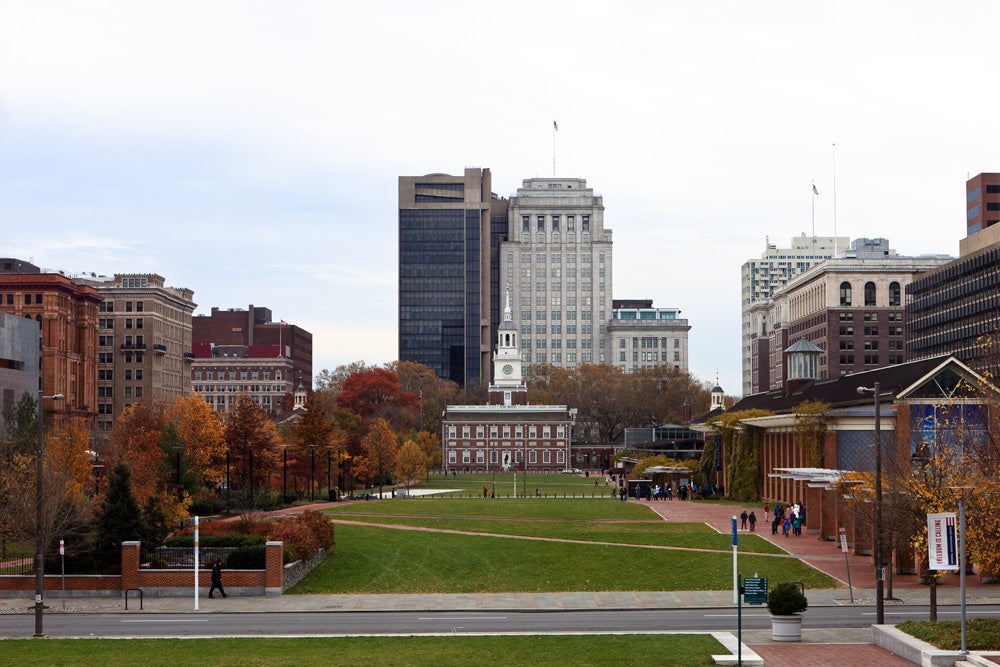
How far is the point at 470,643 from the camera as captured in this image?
35.4 metres

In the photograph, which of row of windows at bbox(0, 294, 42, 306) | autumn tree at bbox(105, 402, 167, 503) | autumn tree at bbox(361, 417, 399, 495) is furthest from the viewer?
row of windows at bbox(0, 294, 42, 306)

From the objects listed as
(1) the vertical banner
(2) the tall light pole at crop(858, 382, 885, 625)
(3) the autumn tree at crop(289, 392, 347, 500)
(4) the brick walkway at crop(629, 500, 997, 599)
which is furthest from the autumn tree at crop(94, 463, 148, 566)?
(3) the autumn tree at crop(289, 392, 347, 500)

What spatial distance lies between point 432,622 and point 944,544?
1767 centimetres

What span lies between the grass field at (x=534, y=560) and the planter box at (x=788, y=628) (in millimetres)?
14319

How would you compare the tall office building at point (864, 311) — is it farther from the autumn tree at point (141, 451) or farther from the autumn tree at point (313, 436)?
the autumn tree at point (141, 451)

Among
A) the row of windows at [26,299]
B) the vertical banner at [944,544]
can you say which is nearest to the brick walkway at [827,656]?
the vertical banner at [944,544]

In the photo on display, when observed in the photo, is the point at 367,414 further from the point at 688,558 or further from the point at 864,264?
the point at 688,558

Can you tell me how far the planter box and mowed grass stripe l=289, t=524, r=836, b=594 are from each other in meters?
14.2

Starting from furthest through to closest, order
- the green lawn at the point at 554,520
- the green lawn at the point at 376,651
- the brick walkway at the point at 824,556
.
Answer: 1. the green lawn at the point at 554,520
2. the brick walkway at the point at 824,556
3. the green lawn at the point at 376,651

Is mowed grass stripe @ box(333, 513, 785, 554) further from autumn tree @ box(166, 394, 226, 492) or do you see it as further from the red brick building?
the red brick building

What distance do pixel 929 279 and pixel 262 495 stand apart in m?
104

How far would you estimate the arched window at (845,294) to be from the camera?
195m

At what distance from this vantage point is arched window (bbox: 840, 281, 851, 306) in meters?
195

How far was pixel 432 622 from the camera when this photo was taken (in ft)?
138
